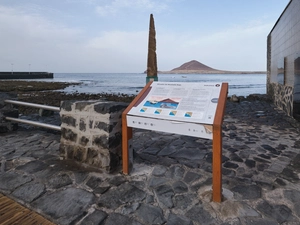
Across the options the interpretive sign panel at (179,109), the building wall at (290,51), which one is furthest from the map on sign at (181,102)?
the building wall at (290,51)

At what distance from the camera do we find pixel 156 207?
240 centimetres

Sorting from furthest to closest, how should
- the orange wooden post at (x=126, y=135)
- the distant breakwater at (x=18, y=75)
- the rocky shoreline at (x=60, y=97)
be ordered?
1. the distant breakwater at (x=18, y=75)
2. the rocky shoreline at (x=60, y=97)
3. the orange wooden post at (x=126, y=135)

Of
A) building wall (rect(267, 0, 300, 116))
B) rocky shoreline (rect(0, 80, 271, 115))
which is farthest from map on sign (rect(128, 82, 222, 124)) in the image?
building wall (rect(267, 0, 300, 116))

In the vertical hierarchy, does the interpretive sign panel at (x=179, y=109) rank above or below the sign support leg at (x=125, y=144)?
above

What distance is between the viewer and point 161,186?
283 cm

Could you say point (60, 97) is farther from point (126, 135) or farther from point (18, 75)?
point (18, 75)

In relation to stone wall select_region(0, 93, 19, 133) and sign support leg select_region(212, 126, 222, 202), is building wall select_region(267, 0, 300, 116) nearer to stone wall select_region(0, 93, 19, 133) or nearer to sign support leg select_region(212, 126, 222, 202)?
sign support leg select_region(212, 126, 222, 202)

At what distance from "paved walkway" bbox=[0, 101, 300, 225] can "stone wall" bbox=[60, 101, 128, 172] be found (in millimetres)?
203

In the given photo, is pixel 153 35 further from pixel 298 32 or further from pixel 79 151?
pixel 79 151

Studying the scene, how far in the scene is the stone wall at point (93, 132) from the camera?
122 inches

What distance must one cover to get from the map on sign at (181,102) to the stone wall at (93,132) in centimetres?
42

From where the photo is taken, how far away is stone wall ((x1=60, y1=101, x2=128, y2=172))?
3098 millimetres

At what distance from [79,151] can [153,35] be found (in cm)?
516

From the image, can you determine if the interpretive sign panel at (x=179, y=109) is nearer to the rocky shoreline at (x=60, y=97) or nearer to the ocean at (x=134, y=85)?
the rocky shoreline at (x=60, y=97)
